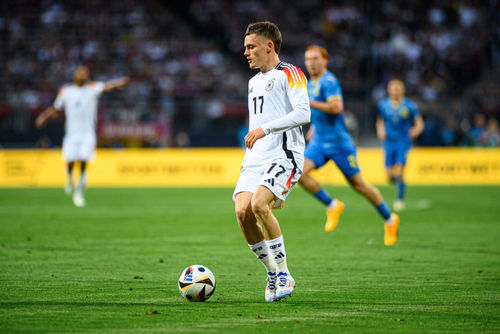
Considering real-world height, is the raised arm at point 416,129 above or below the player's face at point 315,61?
above

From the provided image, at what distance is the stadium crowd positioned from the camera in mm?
27328

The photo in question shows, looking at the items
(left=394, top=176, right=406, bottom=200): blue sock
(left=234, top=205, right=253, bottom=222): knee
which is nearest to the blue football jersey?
(left=394, top=176, right=406, bottom=200): blue sock

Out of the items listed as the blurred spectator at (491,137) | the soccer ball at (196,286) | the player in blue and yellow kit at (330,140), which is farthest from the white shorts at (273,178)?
the blurred spectator at (491,137)

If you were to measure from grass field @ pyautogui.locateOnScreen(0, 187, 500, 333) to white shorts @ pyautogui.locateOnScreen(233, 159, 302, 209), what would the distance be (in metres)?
0.96

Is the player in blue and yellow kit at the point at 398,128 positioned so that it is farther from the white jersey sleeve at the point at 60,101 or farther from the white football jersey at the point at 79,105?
the white jersey sleeve at the point at 60,101

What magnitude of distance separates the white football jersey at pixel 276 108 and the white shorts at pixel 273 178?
56 millimetres

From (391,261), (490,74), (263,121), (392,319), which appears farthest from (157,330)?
(490,74)

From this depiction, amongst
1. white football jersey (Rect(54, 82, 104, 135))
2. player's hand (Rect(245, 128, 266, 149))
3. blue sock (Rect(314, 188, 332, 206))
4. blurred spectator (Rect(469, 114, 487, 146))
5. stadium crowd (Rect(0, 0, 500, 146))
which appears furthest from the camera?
stadium crowd (Rect(0, 0, 500, 146))

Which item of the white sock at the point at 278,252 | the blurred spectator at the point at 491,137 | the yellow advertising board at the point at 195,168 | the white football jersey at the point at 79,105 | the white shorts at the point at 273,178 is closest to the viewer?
the white shorts at the point at 273,178

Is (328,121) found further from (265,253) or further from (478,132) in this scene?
(478,132)

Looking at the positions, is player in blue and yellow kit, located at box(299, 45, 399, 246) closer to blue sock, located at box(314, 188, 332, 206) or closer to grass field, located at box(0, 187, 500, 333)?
blue sock, located at box(314, 188, 332, 206)

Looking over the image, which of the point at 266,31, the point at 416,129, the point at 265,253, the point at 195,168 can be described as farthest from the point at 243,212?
the point at 195,168

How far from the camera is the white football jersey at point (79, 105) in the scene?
16.8 m

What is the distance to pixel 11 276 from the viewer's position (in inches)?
285
